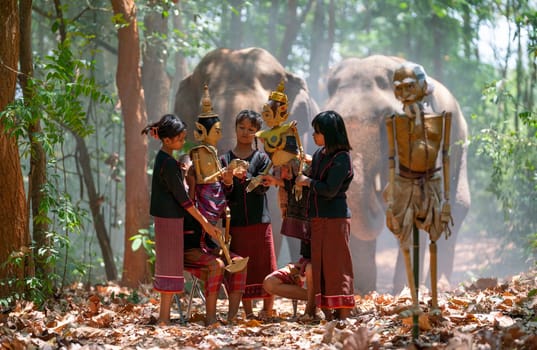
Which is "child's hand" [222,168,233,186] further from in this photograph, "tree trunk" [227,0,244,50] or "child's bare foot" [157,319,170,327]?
"tree trunk" [227,0,244,50]

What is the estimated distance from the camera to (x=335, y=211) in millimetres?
6504

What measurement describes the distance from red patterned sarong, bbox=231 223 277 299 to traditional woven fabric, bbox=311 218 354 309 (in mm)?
656

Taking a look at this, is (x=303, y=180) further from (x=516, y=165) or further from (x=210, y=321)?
(x=516, y=165)

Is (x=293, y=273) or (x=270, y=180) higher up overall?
(x=270, y=180)

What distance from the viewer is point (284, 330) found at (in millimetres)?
6035

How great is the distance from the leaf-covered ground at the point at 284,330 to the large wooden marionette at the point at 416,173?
426mm

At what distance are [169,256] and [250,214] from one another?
88 centimetres

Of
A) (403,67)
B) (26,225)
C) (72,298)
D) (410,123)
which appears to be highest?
(403,67)

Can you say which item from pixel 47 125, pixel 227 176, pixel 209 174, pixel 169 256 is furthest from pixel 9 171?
pixel 227 176

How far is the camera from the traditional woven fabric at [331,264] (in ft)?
21.2

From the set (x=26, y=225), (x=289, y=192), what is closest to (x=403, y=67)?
(x=289, y=192)

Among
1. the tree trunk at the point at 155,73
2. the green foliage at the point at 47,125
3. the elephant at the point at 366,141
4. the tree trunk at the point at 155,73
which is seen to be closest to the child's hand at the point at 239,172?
the green foliage at the point at 47,125

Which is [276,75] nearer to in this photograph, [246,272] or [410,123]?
[246,272]

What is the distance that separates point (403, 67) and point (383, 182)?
7496 mm
